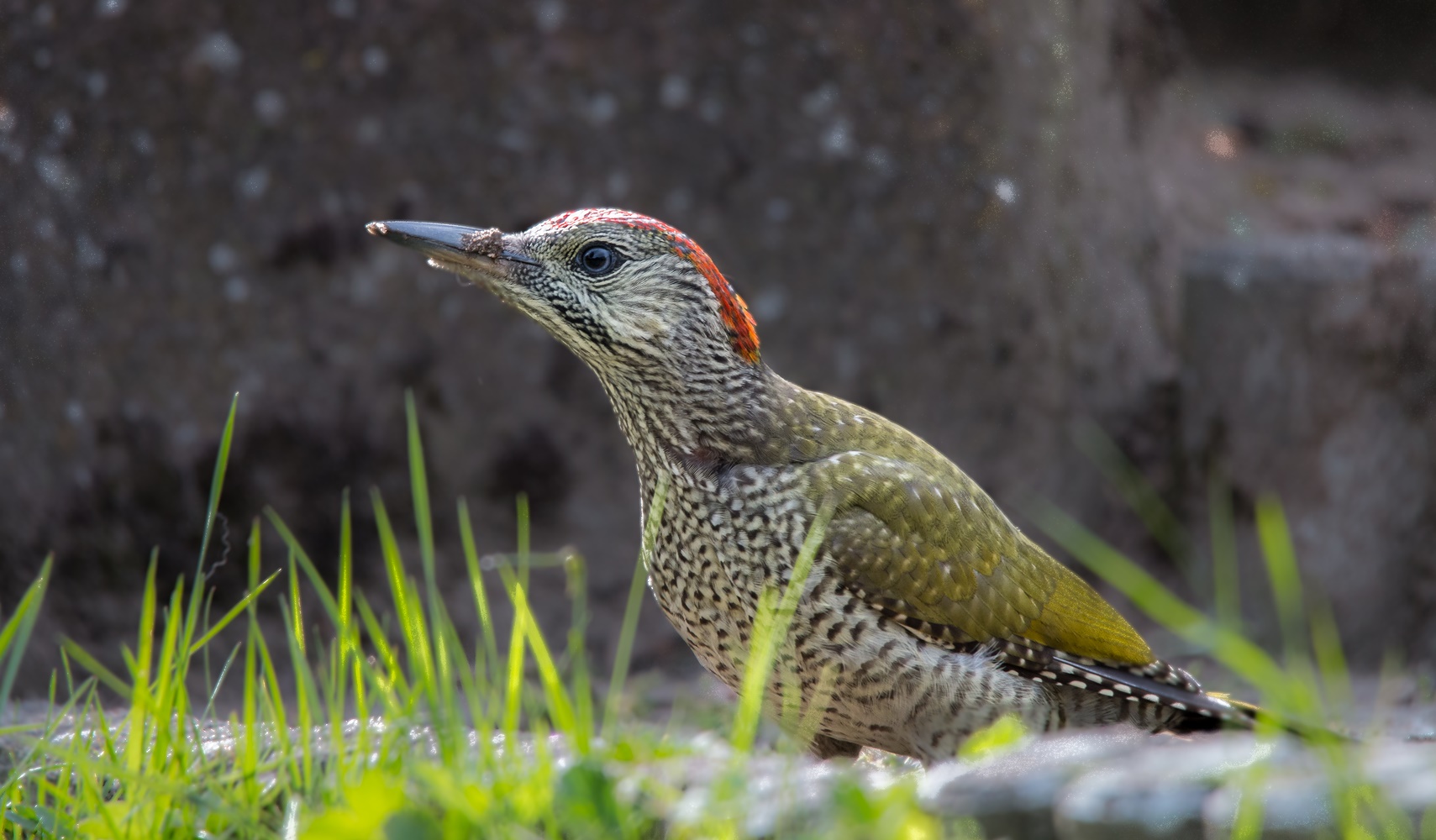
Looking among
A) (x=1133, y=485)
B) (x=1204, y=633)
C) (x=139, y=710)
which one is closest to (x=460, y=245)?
(x=139, y=710)

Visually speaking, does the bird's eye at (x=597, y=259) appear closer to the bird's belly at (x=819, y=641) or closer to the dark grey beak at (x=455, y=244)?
the dark grey beak at (x=455, y=244)

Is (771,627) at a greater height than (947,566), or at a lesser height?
lesser

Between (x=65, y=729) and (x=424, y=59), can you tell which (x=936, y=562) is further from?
(x=424, y=59)

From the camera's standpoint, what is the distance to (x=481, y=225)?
527 cm

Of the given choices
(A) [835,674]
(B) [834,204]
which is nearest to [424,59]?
(B) [834,204]

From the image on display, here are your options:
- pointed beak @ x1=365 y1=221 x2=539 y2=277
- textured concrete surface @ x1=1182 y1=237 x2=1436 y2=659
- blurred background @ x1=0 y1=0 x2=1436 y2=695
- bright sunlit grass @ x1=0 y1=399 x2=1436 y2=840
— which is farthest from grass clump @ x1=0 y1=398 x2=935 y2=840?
textured concrete surface @ x1=1182 y1=237 x2=1436 y2=659

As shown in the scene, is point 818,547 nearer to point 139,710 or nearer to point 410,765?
point 410,765

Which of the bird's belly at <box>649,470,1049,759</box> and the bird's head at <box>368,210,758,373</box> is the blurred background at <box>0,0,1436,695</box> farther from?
the bird's belly at <box>649,470,1049,759</box>

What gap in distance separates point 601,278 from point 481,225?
6.02 feet

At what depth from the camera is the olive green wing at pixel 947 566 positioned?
11.1 ft

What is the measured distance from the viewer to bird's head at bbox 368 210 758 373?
3.54m

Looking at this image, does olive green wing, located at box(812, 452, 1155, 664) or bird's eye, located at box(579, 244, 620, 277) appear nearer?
olive green wing, located at box(812, 452, 1155, 664)

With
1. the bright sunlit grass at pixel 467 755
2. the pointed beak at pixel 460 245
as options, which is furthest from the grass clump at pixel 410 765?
the pointed beak at pixel 460 245

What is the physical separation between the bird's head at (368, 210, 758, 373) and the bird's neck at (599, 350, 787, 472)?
38 millimetres
